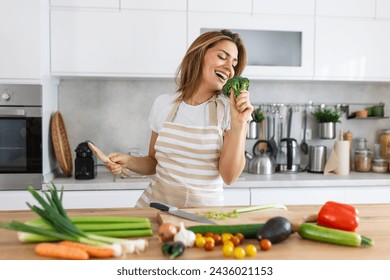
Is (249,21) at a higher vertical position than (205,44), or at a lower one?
higher

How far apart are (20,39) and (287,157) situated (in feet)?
6.72

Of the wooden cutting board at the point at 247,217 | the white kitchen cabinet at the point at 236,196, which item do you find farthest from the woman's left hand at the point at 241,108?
the white kitchen cabinet at the point at 236,196

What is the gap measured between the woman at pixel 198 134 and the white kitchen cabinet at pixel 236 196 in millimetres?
922

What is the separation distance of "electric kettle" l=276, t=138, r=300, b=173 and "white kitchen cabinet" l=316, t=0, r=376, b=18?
3.18 ft

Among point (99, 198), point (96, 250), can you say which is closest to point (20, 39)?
point (99, 198)

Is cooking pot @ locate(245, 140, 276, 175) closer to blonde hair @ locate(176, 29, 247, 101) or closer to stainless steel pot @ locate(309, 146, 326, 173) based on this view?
stainless steel pot @ locate(309, 146, 326, 173)

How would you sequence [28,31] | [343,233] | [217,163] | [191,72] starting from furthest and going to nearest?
[28,31] → [191,72] → [217,163] → [343,233]

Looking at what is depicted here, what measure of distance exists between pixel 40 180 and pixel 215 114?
1.43 metres

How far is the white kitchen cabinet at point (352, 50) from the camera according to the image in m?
3.24

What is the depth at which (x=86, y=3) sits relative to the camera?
3.01m

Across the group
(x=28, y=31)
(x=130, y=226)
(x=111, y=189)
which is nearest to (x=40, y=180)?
(x=111, y=189)

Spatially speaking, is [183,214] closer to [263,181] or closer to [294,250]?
[294,250]
